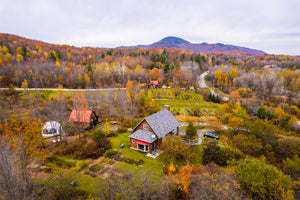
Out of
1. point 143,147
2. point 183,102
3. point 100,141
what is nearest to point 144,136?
point 143,147

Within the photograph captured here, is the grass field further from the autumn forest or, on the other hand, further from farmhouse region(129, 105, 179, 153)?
farmhouse region(129, 105, 179, 153)

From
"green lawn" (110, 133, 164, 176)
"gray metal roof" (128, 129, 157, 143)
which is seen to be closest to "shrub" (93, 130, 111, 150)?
"green lawn" (110, 133, 164, 176)

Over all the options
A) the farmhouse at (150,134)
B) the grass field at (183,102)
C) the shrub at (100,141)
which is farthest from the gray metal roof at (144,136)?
the grass field at (183,102)

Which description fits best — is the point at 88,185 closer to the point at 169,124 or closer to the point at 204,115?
the point at 169,124

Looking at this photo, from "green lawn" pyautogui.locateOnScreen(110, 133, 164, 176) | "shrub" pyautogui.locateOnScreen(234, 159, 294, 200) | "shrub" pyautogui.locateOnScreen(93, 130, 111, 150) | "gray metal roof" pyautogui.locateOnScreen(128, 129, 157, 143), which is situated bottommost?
"green lawn" pyautogui.locateOnScreen(110, 133, 164, 176)

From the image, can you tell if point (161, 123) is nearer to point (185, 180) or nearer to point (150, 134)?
point (150, 134)

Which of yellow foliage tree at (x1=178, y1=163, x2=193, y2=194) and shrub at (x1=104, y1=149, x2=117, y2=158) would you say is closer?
yellow foliage tree at (x1=178, y1=163, x2=193, y2=194)

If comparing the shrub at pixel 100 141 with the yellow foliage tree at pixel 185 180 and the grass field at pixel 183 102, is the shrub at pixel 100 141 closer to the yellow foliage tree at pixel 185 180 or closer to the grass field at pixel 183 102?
the yellow foliage tree at pixel 185 180
